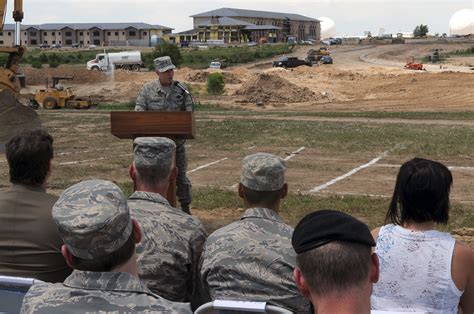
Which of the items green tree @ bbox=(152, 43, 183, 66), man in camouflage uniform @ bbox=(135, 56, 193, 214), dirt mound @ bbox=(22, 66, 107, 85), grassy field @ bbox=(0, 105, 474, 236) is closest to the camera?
man in camouflage uniform @ bbox=(135, 56, 193, 214)

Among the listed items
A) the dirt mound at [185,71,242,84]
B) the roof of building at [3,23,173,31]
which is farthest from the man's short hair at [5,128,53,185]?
the roof of building at [3,23,173,31]

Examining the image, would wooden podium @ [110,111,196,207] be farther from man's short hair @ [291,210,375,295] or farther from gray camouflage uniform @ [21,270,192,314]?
man's short hair @ [291,210,375,295]

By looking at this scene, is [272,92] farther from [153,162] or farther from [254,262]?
[254,262]

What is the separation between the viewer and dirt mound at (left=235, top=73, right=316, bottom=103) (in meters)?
37.9

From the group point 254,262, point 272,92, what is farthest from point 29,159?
point 272,92

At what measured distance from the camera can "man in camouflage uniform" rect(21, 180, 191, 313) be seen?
2791mm

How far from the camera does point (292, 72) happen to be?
5244 centimetres

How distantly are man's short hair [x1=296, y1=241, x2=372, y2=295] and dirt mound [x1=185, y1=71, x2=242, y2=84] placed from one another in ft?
153

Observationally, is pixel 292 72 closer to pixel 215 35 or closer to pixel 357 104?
pixel 357 104

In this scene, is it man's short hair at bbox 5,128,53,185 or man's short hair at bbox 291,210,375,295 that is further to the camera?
man's short hair at bbox 5,128,53,185

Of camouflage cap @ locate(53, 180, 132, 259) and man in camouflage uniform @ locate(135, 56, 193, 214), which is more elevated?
man in camouflage uniform @ locate(135, 56, 193, 214)

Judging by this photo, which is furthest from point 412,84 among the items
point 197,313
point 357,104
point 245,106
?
point 197,313

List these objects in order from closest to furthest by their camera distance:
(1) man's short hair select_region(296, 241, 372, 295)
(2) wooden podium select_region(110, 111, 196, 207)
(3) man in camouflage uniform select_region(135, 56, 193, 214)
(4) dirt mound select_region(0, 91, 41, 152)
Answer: (1) man's short hair select_region(296, 241, 372, 295) < (2) wooden podium select_region(110, 111, 196, 207) < (3) man in camouflage uniform select_region(135, 56, 193, 214) < (4) dirt mound select_region(0, 91, 41, 152)

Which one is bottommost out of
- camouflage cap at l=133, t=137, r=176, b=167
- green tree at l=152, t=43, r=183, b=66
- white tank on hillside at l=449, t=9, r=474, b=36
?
camouflage cap at l=133, t=137, r=176, b=167
